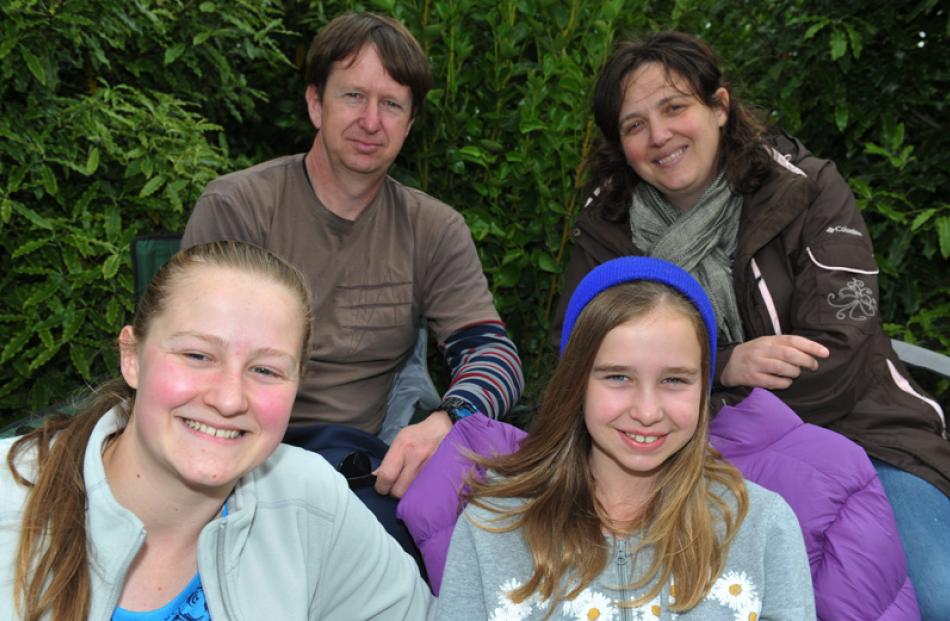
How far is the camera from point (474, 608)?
6.69ft

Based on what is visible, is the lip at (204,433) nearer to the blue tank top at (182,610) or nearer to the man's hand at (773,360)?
the blue tank top at (182,610)

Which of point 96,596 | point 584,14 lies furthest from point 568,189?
point 96,596

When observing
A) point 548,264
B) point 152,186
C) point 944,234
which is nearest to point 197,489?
point 152,186

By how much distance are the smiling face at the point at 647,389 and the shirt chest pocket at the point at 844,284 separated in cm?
70

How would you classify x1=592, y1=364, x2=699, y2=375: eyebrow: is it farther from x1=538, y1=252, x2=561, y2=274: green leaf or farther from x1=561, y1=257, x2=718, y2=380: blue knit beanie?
x1=538, y1=252, x2=561, y2=274: green leaf

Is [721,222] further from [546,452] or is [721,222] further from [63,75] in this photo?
[63,75]

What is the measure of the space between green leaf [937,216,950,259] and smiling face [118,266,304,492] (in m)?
2.65

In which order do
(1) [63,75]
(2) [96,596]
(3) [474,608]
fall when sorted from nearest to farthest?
(2) [96,596] → (3) [474,608] → (1) [63,75]

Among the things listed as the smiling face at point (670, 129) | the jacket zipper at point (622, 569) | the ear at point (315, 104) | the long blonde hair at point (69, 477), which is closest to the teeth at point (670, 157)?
the smiling face at point (670, 129)

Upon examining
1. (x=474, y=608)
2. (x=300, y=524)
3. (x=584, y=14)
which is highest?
(x=584, y=14)

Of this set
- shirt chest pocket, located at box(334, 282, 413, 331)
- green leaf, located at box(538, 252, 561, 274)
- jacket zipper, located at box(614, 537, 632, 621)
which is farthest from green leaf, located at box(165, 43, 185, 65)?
jacket zipper, located at box(614, 537, 632, 621)

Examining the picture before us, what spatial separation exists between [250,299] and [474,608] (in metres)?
0.77

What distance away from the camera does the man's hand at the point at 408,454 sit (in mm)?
2568

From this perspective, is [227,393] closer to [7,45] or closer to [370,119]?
[370,119]
